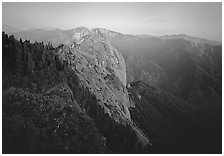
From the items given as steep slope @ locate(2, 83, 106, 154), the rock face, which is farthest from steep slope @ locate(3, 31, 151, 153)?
steep slope @ locate(2, 83, 106, 154)

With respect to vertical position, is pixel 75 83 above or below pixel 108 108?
above

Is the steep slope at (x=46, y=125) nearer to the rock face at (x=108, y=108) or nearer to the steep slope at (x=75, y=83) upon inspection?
the steep slope at (x=75, y=83)

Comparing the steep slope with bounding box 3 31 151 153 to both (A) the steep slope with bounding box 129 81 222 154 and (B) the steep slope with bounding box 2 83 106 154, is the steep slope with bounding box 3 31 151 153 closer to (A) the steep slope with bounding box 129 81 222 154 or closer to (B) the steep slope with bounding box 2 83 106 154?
(B) the steep slope with bounding box 2 83 106 154

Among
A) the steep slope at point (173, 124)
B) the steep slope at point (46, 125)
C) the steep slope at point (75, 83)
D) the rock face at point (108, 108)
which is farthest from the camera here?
the steep slope at point (173, 124)

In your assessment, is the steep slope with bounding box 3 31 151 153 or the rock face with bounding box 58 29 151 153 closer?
the steep slope with bounding box 3 31 151 153

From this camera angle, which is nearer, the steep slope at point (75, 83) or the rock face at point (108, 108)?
the steep slope at point (75, 83)

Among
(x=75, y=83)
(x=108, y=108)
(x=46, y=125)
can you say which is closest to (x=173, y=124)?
(x=108, y=108)

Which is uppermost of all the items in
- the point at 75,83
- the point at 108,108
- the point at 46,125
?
the point at 75,83

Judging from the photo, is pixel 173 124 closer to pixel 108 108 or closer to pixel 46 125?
pixel 108 108

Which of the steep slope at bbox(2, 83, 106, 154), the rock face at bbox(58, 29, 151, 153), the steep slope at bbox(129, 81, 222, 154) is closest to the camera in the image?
the steep slope at bbox(2, 83, 106, 154)

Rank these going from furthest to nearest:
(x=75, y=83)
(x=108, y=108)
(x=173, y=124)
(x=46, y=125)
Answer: (x=173, y=124) < (x=108, y=108) < (x=75, y=83) < (x=46, y=125)

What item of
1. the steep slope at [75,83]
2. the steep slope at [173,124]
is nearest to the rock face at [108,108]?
the steep slope at [75,83]
